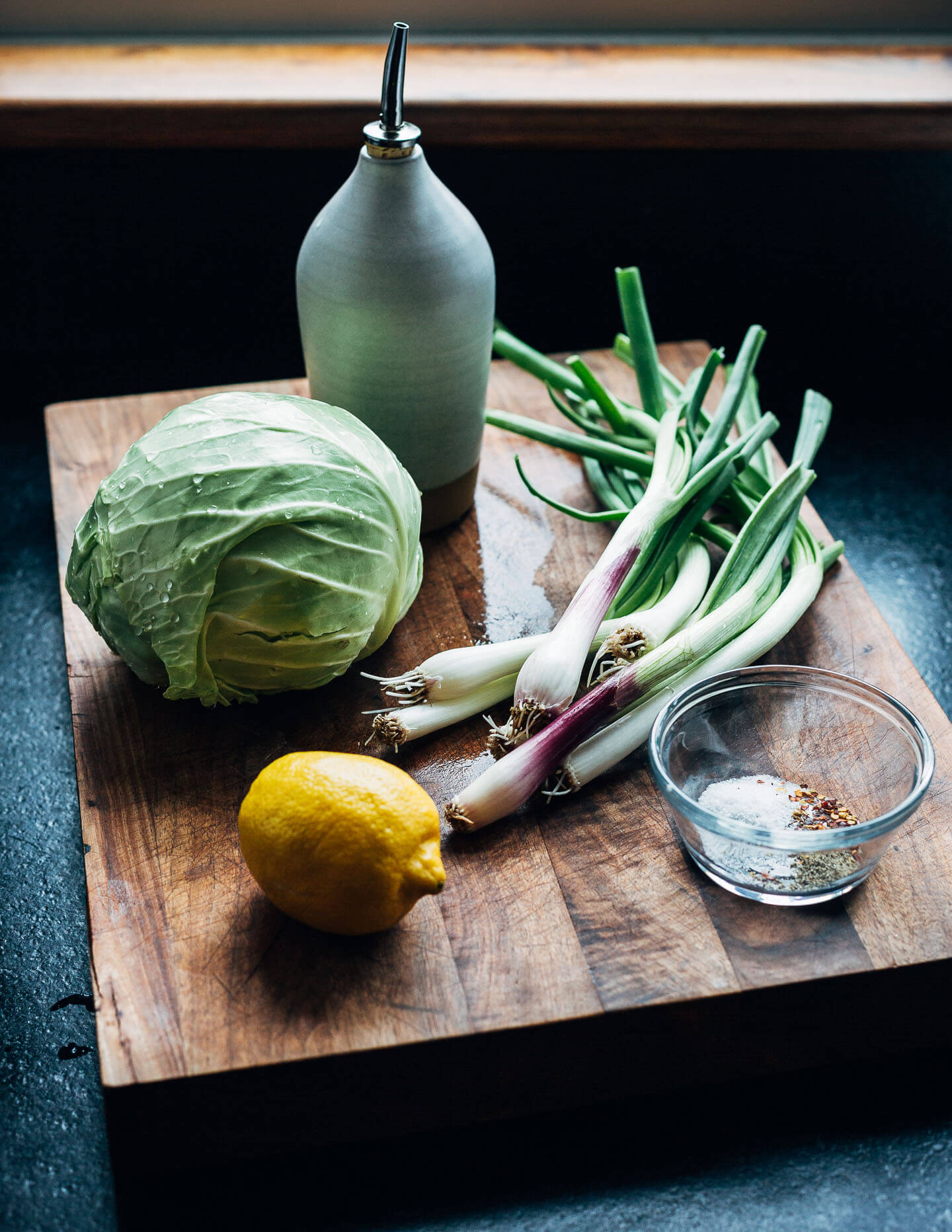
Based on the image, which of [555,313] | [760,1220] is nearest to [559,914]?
[760,1220]

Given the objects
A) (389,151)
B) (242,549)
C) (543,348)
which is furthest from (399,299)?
(543,348)

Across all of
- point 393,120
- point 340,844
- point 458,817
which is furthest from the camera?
point 393,120

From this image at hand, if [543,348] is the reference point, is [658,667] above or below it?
above

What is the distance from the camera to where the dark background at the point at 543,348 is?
0.72 meters

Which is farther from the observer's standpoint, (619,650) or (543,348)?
(543,348)

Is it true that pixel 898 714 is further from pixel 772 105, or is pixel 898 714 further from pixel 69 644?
pixel 772 105

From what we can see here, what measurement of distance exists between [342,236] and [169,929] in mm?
588

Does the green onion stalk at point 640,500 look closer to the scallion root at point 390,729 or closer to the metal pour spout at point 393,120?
the scallion root at point 390,729

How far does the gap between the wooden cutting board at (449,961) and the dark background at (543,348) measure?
0.03 meters

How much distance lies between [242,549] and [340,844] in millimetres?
237

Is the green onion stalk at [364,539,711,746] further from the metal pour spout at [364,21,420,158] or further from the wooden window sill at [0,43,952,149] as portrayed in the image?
the wooden window sill at [0,43,952,149]

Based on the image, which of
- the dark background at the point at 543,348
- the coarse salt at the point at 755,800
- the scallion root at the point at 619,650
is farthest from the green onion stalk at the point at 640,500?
the dark background at the point at 543,348

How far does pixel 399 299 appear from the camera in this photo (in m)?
0.96

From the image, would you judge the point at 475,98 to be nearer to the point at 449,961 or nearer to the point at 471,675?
the point at 471,675
